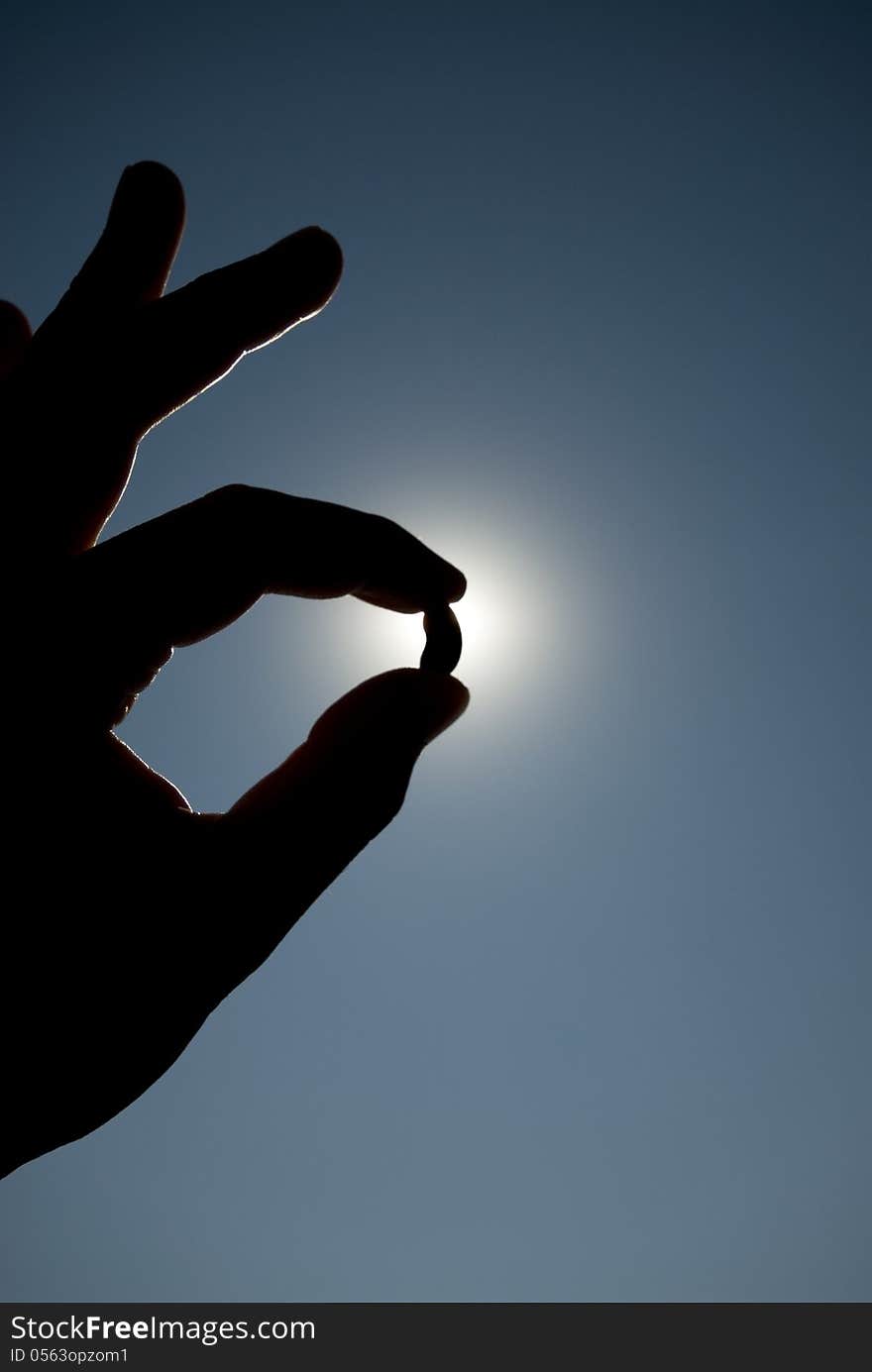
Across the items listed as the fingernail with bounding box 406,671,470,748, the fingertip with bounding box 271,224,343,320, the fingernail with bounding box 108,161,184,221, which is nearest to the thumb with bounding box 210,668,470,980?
the fingernail with bounding box 406,671,470,748

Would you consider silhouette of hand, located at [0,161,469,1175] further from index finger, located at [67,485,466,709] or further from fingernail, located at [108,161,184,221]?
fingernail, located at [108,161,184,221]

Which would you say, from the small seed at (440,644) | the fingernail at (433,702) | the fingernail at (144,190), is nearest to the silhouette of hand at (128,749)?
the fingernail at (433,702)

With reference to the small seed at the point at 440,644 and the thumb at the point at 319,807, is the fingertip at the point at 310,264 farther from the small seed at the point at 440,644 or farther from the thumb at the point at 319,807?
the thumb at the point at 319,807

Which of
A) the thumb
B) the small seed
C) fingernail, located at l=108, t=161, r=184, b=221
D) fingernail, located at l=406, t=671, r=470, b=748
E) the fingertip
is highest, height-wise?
fingernail, located at l=108, t=161, r=184, b=221

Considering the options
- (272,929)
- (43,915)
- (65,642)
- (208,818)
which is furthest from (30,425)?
(272,929)

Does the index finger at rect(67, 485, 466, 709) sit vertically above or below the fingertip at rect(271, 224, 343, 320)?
below
